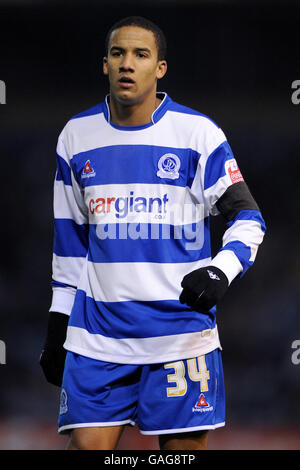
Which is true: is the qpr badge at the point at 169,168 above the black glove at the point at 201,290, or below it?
above

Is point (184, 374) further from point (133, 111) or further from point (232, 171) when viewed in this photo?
point (133, 111)

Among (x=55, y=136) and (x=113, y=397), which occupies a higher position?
(x=55, y=136)

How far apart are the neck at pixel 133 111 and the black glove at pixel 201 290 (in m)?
0.52

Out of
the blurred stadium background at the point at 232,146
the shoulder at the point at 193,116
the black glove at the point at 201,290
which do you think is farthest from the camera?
the blurred stadium background at the point at 232,146

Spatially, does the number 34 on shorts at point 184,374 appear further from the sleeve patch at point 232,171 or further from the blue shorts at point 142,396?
the sleeve patch at point 232,171

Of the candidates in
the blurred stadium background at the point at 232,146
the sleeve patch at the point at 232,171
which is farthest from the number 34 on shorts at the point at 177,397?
the blurred stadium background at the point at 232,146

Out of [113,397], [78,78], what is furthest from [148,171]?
[78,78]

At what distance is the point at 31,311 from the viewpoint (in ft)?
15.0

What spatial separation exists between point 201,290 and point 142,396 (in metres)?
0.39

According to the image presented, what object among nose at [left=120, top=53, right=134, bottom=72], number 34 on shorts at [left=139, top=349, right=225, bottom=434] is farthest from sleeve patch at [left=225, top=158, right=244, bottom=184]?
number 34 on shorts at [left=139, top=349, right=225, bottom=434]

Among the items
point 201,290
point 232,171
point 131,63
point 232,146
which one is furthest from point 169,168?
point 232,146

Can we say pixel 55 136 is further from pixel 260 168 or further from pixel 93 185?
pixel 93 185

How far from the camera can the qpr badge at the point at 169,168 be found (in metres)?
2.21
